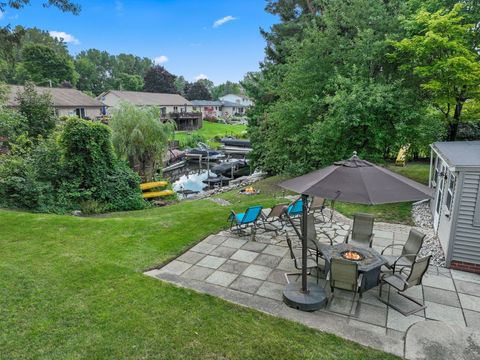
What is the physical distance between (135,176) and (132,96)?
37.5 metres

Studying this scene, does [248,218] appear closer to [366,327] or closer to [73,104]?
[366,327]

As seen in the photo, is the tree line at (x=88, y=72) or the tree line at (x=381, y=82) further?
the tree line at (x=88, y=72)

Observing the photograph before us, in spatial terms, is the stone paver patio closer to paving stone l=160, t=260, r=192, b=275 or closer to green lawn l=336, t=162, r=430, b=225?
paving stone l=160, t=260, r=192, b=275

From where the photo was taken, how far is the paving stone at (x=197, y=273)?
19.3ft

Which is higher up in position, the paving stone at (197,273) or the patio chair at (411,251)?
the patio chair at (411,251)

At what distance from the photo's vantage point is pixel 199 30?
33.8 metres

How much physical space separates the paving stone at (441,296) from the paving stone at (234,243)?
153 inches

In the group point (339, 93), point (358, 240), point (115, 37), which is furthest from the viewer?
point (115, 37)

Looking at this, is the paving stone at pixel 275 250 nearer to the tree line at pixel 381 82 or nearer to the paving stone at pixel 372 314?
the paving stone at pixel 372 314

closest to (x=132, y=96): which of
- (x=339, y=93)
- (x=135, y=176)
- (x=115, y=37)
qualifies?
(x=115, y=37)

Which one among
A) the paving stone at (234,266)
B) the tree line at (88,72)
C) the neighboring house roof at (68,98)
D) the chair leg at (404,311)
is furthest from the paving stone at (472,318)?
the neighboring house roof at (68,98)

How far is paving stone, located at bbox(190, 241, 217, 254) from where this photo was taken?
7047mm

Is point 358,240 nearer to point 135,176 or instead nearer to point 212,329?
point 212,329

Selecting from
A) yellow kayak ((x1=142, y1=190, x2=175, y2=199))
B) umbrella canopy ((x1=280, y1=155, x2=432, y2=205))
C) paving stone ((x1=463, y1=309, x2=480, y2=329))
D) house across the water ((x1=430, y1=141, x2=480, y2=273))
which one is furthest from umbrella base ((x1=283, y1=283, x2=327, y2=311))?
yellow kayak ((x1=142, y1=190, x2=175, y2=199))
